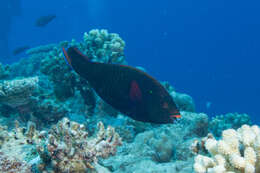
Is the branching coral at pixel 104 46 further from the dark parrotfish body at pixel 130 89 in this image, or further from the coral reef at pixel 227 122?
the coral reef at pixel 227 122

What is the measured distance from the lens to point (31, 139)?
2811 millimetres

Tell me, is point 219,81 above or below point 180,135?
above

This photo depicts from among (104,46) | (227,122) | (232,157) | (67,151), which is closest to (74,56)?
(67,151)

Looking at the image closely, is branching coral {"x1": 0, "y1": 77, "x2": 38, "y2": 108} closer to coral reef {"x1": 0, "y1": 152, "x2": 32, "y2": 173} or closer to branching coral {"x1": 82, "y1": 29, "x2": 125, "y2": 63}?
branching coral {"x1": 82, "y1": 29, "x2": 125, "y2": 63}

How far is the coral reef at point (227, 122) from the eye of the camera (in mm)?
6842

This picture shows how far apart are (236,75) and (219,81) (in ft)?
21.7

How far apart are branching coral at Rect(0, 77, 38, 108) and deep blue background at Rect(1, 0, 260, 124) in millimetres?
49793

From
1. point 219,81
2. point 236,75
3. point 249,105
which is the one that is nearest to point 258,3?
point 236,75

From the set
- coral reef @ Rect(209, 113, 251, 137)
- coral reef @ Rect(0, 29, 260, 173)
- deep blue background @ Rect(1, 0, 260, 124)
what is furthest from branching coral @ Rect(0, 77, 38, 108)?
deep blue background @ Rect(1, 0, 260, 124)

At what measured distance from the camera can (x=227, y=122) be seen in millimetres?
7734

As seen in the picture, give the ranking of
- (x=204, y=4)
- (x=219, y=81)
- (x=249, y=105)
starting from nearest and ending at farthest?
(x=249, y=105) < (x=219, y=81) < (x=204, y=4)

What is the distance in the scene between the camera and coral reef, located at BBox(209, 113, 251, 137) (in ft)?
22.4

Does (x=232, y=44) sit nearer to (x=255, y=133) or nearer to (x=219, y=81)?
(x=219, y=81)

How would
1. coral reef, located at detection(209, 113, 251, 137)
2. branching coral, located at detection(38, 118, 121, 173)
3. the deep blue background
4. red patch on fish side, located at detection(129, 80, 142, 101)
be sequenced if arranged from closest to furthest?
branching coral, located at detection(38, 118, 121, 173), red patch on fish side, located at detection(129, 80, 142, 101), coral reef, located at detection(209, 113, 251, 137), the deep blue background
